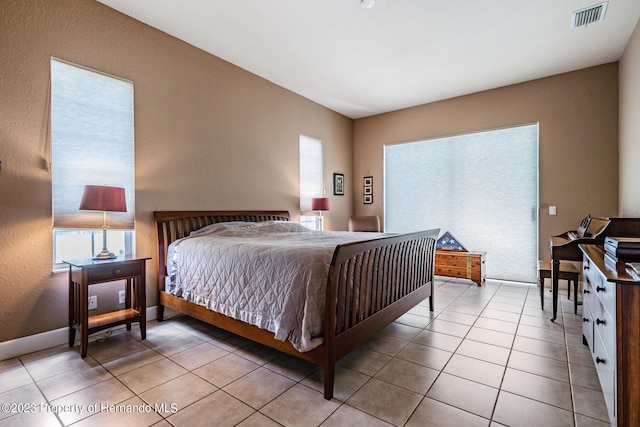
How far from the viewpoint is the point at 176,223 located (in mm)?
3281

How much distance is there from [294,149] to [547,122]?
12.1 ft

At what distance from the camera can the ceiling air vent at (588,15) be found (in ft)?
9.30

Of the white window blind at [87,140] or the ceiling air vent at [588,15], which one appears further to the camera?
the ceiling air vent at [588,15]

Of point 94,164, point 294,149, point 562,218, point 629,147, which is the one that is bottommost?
point 562,218

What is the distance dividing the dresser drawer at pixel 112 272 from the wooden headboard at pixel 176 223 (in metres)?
0.49

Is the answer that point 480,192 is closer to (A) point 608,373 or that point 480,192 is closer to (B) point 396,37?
(B) point 396,37

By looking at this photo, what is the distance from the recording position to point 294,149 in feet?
16.1

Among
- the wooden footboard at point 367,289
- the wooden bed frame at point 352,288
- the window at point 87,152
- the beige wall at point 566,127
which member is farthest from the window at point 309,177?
the window at point 87,152

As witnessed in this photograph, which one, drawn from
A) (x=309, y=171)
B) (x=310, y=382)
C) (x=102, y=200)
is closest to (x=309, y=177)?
(x=309, y=171)

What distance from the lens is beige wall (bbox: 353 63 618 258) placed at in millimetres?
3955

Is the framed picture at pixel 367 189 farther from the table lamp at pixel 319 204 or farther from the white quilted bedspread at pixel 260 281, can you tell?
the white quilted bedspread at pixel 260 281

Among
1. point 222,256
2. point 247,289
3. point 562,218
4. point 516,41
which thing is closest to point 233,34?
point 222,256

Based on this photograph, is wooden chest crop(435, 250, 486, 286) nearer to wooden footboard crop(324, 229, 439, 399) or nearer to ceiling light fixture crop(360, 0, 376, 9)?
wooden footboard crop(324, 229, 439, 399)

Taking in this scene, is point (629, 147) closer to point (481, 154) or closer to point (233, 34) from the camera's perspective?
point (481, 154)
